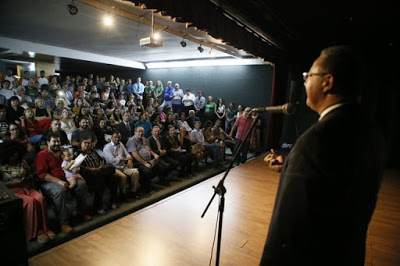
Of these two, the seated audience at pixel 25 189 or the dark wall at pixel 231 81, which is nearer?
the seated audience at pixel 25 189

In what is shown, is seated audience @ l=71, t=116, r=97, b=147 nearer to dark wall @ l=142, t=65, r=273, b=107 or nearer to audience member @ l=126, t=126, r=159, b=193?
audience member @ l=126, t=126, r=159, b=193

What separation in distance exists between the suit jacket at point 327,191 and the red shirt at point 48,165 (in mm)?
2739

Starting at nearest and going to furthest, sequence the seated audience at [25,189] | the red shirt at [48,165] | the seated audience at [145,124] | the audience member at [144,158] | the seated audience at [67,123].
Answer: the seated audience at [25,189], the red shirt at [48,165], the audience member at [144,158], the seated audience at [67,123], the seated audience at [145,124]

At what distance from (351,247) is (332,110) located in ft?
1.55

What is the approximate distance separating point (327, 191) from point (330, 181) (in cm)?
3

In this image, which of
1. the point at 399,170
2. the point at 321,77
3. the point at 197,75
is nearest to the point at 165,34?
the point at 197,75

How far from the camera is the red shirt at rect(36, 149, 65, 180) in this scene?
2701 mm

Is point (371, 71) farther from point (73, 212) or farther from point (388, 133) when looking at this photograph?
point (73, 212)

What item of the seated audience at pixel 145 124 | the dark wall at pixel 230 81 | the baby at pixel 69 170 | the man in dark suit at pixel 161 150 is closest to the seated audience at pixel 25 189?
the baby at pixel 69 170

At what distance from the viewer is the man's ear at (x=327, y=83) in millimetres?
812

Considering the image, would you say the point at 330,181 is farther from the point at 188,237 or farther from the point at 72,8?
the point at 72,8

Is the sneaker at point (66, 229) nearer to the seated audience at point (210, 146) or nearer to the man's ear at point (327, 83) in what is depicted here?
the man's ear at point (327, 83)

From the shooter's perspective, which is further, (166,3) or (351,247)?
(166,3)

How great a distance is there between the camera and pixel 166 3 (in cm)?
245
